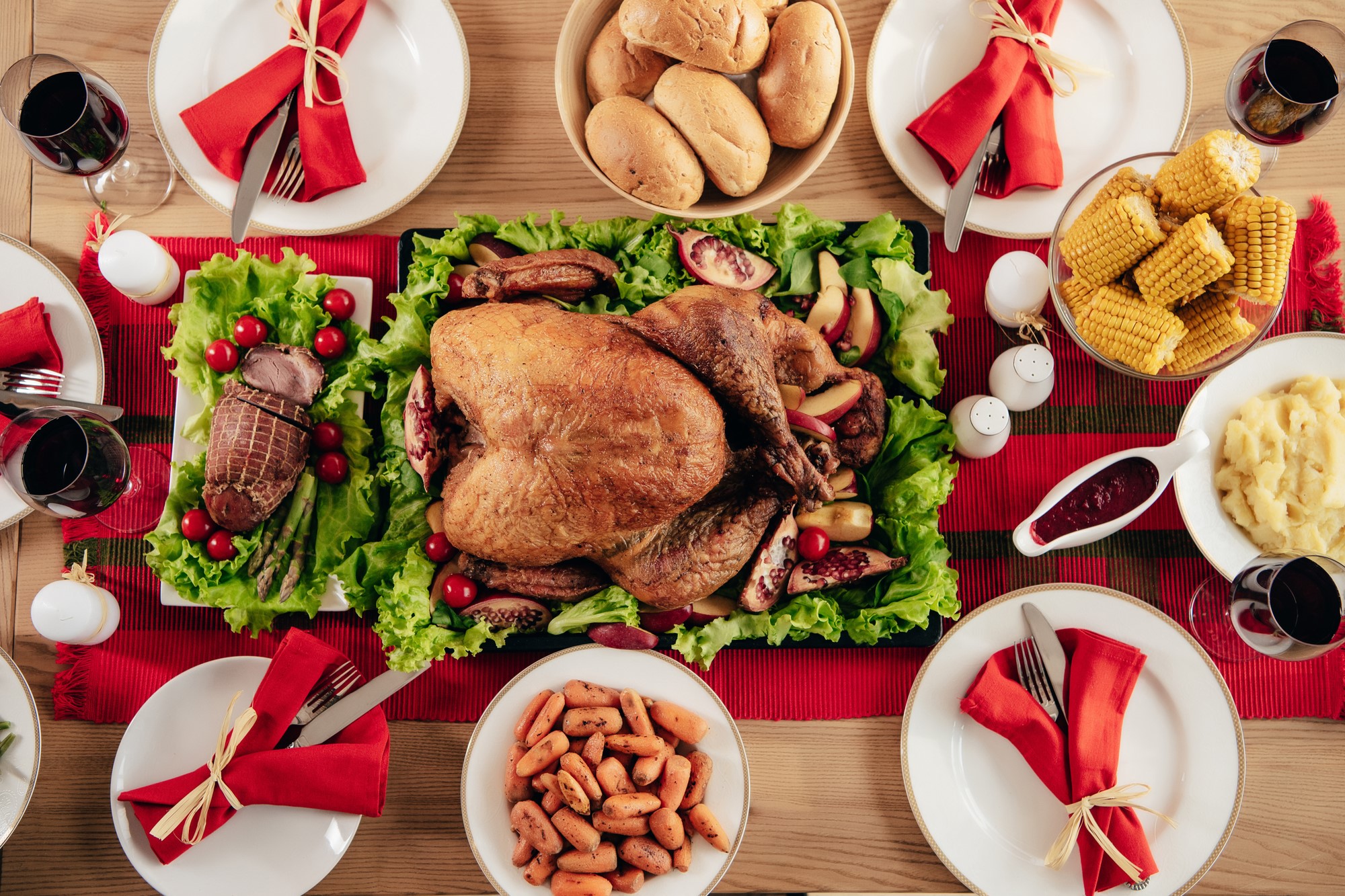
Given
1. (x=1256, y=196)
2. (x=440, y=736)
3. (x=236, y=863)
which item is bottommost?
(x=236, y=863)

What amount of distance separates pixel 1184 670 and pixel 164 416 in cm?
284

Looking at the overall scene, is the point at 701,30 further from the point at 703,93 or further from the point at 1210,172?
the point at 1210,172

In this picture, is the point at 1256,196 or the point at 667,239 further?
the point at 667,239

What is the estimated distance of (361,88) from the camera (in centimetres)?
228

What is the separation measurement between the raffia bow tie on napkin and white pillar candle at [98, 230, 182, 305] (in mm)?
2037

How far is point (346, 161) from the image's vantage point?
7.21ft

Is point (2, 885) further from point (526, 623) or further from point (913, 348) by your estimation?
point (913, 348)

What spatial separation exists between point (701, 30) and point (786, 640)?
1.46m

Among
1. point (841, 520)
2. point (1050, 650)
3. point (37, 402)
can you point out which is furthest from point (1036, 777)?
point (37, 402)

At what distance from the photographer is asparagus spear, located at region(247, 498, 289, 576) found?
2.12m

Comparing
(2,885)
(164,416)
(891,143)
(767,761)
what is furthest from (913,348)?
(2,885)

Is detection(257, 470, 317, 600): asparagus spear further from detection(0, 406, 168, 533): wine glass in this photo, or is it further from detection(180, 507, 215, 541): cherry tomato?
detection(0, 406, 168, 533): wine glass

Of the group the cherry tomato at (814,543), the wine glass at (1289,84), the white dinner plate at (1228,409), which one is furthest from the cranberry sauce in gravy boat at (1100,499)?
the wine glass at (1289,84)

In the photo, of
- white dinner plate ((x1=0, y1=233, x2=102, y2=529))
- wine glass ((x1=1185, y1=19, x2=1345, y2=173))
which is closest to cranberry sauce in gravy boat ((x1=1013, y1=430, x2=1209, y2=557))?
wine glass ((x1=1185, y1=19, x2=1345, y2=173))
